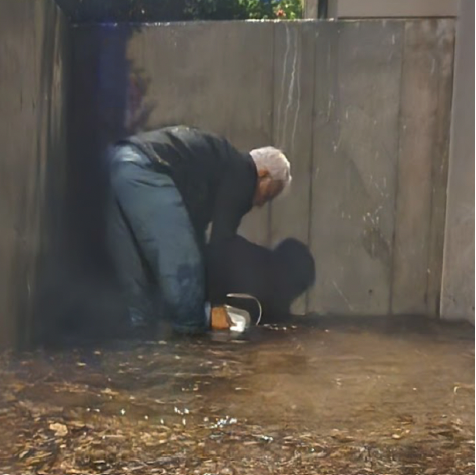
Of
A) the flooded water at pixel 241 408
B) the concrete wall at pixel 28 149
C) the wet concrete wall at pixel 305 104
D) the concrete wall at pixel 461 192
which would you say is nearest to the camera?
the flooded water at pixel 241 408

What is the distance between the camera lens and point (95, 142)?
2.16 meters

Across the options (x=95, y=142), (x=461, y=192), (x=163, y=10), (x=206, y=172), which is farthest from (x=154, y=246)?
(x=461, y=192)

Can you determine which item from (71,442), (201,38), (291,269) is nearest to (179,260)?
(291,269)

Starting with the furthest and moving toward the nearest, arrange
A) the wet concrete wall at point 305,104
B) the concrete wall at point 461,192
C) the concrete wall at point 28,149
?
the wet concrete wall at point 305,104
the concrete wall at point 461,192
the concrete wall at point 28,149

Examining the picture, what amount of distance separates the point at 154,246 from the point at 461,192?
974mm

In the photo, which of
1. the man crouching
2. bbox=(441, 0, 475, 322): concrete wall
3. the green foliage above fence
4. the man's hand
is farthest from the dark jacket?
bbox=(441, 0, 475, 322): concrete wall

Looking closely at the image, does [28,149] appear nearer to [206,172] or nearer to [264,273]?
[206,172]

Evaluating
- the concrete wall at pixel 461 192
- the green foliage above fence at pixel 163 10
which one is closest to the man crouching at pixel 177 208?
the green foliage above fence at pixel 163 10

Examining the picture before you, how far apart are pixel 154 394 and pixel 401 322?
3.51 feet

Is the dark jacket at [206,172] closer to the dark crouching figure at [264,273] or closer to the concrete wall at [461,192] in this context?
the dark crouching figure at [264,273]

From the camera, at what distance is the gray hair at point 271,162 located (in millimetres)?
2172

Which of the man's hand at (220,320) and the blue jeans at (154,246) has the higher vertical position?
the blue jeans at (154,246)

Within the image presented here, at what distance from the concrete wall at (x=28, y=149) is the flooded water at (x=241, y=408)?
198mm

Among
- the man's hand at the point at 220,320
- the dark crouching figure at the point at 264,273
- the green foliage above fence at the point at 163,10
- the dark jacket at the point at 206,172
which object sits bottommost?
the man's hand at the point at 220,320
